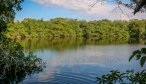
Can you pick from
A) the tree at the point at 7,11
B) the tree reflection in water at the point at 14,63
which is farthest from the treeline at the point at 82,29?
the tree at the point at 7,11

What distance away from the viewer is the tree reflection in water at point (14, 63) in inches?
568

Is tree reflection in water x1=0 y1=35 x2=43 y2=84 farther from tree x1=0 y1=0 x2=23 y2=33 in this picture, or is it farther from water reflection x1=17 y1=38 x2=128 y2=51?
water reflection x1=17 y1=38 x2=128 y2=51

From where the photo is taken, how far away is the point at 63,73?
2159cm

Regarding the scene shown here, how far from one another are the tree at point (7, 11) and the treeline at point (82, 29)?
277 ft

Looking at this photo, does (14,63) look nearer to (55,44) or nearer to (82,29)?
(55,44)

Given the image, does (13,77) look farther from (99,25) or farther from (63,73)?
(99,25)

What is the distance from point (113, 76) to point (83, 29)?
118015 millimetres

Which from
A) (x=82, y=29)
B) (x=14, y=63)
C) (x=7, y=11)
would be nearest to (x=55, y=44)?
(x=14, y=63)

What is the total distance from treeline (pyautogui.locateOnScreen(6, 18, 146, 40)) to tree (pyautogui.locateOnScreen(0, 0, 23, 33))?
8453cm

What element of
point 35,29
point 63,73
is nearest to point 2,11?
point 63,73

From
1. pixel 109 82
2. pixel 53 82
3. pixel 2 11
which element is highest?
pixel 2 11

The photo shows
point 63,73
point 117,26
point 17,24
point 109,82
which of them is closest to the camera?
point 109,82

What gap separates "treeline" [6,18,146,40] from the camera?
342 ft

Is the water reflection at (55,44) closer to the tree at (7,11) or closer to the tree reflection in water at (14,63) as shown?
the tree reflection in water at (14,63)
